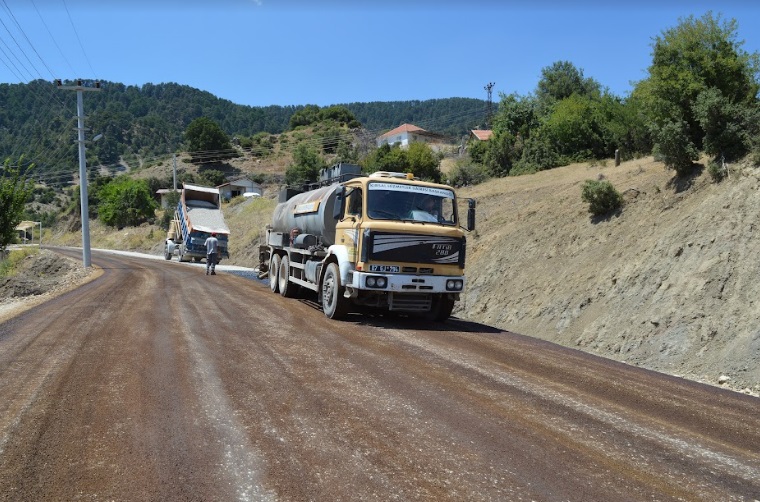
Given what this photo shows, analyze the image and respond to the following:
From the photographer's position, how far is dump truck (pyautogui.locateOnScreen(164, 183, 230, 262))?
3603 cm

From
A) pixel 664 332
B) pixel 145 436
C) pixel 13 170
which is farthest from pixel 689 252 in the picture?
pixel 13 170

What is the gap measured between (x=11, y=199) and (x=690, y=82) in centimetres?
3457

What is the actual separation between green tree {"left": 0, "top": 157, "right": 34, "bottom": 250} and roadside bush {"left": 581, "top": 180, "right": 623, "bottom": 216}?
3114 cm

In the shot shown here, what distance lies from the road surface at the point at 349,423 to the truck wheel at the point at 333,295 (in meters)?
2.22

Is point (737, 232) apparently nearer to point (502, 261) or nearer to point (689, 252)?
point (689, 252)

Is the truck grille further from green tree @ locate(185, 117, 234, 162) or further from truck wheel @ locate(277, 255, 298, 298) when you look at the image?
green tree @ locate(185, 117, 234, 162)

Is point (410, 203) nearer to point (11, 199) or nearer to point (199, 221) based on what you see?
point (199, 221)

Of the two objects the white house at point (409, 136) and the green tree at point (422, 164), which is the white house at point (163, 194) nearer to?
the white house at point (409, 136)

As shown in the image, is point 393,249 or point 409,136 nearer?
point 393,249

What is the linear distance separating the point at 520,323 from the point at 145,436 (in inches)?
422

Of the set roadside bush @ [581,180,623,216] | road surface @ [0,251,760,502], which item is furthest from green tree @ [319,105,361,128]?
road surface @ [0,251,760,502]

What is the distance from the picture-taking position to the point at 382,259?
11.6 m

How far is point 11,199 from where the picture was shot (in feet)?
110

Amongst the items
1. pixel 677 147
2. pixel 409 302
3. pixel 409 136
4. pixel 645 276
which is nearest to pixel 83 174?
pixel 409 302
